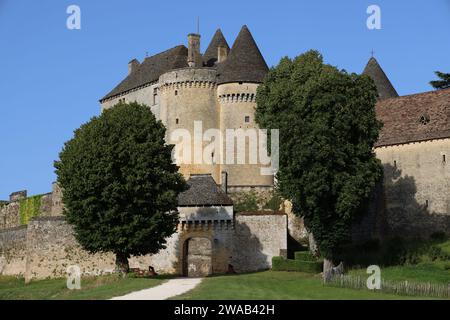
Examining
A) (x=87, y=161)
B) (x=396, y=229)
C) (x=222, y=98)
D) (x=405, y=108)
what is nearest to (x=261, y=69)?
(x=222, y=98)

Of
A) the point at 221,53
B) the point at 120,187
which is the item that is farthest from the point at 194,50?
the point at 120,187

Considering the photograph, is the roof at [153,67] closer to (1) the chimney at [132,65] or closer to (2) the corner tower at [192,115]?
(1) the chimney at [132,65]

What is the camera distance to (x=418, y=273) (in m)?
41.2

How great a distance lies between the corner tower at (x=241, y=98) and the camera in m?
61.0

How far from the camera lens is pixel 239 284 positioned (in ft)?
113

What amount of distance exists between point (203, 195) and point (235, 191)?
6428mm

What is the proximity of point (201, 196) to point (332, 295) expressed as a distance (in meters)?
19.7

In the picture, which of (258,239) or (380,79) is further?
(380,79)

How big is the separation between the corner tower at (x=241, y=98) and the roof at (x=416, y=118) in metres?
10.8

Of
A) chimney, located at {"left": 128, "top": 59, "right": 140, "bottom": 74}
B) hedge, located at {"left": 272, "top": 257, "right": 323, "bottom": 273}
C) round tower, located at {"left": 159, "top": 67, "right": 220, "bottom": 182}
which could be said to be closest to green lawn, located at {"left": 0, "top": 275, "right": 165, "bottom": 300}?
hedge, located at {"left": 272, "top": 257, "right": 323, "bottom": 273}

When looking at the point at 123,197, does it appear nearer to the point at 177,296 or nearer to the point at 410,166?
the point at 177,296

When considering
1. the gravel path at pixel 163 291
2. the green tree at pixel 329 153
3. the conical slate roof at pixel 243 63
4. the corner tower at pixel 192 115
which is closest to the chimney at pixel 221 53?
the conical slate roof at pixel 243 63

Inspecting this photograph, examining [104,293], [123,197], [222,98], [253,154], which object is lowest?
[104,293]

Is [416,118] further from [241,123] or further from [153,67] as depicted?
[153,67]
